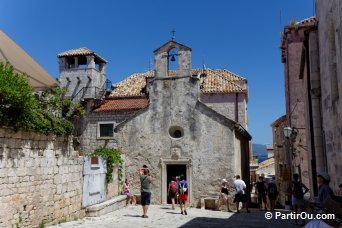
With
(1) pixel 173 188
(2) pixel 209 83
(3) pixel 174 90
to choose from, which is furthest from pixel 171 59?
(2) pixel 209 83

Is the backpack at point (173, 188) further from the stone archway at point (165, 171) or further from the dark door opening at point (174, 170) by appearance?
the dark door opening at point (174, 170)

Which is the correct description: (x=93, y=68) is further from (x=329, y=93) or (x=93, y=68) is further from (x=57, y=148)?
(x=329, y=93)

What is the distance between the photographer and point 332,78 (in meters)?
9.28

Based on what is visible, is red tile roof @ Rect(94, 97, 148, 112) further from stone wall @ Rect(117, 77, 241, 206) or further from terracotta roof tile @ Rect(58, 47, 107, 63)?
stone wall @ Rect(117, 77, 241, 206)

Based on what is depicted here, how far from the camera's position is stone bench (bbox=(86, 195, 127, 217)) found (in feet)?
40.9

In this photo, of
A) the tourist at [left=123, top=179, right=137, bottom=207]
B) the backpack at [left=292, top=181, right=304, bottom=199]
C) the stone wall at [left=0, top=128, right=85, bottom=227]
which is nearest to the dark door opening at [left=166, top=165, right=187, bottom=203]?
the tourist at [left=123, top=179, right=137, bottom=207]

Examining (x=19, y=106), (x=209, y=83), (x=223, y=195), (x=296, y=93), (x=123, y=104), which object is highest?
(x=209, y=83)

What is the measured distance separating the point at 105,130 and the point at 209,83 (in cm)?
973

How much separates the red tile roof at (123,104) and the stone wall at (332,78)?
16.9m

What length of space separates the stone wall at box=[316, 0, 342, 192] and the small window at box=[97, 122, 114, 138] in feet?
59.0

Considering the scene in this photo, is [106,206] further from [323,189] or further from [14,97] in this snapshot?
[323,189]

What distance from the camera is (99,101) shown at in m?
28.2

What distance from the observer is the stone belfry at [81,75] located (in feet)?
94.0

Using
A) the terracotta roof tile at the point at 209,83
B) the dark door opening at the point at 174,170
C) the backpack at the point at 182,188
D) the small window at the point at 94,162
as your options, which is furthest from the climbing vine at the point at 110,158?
the terracotta roof tile at the point at 209,83
